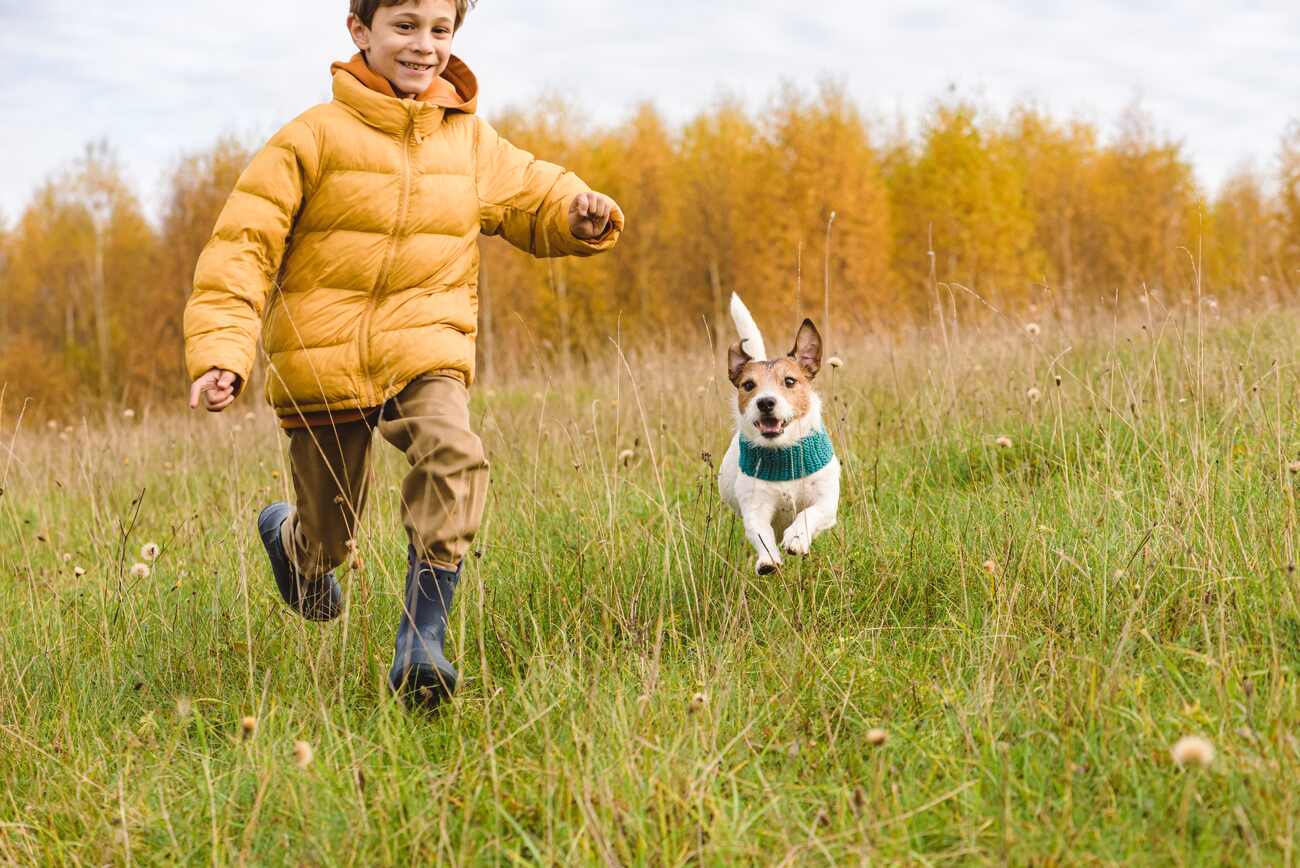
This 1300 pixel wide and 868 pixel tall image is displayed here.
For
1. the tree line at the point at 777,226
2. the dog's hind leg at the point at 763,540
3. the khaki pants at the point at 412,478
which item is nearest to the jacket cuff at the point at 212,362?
the khaki pants at the point at 412,478

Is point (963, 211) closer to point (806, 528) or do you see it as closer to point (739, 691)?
point (806, 528)

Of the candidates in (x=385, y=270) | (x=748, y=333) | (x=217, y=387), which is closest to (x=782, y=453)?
(x=748, y=333)

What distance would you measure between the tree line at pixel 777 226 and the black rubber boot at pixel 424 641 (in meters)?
18.4

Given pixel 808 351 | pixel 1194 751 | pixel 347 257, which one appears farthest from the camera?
pixel 808 351

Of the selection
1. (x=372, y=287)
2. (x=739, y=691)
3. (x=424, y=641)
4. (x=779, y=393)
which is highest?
(x=372, y=287)

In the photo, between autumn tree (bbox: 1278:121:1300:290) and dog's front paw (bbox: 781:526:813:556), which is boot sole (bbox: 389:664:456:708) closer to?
dog's front paw (bbox: 781:526:813:556)

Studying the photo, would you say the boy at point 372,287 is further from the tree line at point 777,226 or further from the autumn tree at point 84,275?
the autumn tree at point 84,275

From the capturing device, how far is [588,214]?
3.61 meters

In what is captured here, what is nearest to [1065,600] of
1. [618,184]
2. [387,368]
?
[387,368]

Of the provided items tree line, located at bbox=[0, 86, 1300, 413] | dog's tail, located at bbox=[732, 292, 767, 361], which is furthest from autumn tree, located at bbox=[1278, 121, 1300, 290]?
dog's tail, located at bbox=[732, 292, 767, 361]

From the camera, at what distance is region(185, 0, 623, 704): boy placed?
10.0 ft

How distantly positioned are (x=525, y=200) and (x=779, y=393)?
105cm

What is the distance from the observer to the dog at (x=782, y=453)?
362 cm

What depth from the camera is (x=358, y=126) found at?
3.29 metres
